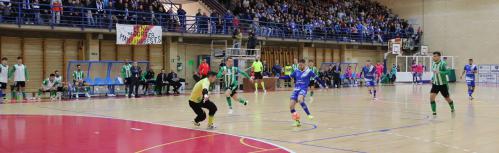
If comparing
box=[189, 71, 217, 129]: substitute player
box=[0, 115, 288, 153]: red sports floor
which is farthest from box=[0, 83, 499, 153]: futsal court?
box=[189, 71, 217, 129]: substitute player

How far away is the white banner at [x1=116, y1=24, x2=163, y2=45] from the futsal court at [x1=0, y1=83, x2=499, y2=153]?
407 inches

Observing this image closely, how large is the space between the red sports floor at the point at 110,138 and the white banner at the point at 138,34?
47.1 feet

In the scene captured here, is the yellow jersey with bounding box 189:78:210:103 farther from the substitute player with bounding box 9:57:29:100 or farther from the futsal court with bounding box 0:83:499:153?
the substitute player with bounding box 9:57:29:100

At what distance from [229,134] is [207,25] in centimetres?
2145

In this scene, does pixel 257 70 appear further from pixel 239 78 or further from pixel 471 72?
pixel 471 72

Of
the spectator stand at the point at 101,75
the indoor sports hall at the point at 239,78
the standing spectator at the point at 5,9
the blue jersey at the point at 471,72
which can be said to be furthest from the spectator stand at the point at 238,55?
the blue jersey at the point at 471,72

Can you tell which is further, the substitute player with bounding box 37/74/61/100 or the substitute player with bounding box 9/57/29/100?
the substitute player with bounding box 37/74/61/100

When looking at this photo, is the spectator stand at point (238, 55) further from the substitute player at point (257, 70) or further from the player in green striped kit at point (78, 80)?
the player in green striped kit at point (78, 80)

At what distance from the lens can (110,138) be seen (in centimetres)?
1094

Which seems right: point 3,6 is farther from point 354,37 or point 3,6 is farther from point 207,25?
point 354,37

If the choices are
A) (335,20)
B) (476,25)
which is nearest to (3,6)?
(335,20)

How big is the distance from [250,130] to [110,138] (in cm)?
323

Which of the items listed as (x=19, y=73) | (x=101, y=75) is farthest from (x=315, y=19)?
(x=19, y=73)

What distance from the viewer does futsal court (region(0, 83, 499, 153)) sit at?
976 centimetres
